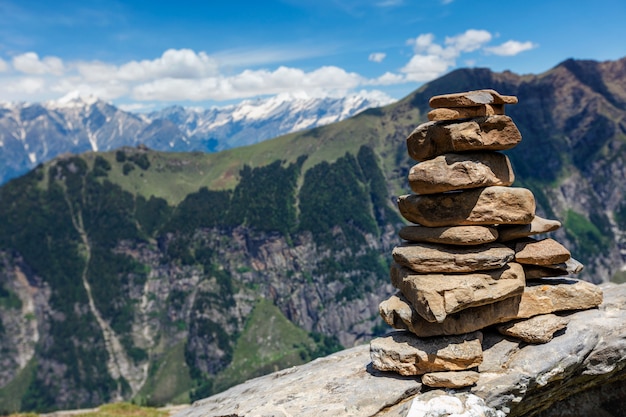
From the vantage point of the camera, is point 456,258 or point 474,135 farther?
point 474,135

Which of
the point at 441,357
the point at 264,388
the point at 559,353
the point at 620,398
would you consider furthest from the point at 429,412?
the point at 620,398

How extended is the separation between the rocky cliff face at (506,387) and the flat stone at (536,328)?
40 cm

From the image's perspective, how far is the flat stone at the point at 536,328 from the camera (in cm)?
2070

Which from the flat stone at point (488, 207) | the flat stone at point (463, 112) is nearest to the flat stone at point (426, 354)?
the flat stone at point (488, 207)

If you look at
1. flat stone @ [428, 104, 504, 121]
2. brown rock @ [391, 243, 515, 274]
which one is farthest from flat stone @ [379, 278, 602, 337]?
flat stone @ [428, 104, 504, 121]

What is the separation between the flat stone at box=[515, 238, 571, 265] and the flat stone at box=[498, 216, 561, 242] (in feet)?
1.87

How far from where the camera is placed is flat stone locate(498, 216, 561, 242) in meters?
22.0

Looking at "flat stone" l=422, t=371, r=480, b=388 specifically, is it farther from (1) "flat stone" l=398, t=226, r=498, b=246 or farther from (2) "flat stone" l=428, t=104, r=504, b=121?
(2) "flat stone" l=428, t=104, r=504, b=121

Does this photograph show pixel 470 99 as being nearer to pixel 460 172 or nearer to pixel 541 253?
pixel 460 172

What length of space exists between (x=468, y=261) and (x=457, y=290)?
A: 170cm

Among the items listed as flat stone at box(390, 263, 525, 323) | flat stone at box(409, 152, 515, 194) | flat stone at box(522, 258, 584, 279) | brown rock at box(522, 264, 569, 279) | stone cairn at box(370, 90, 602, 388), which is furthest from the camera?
brown rock at box(522, 264, 569, 279)

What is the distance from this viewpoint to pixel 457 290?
19422 mm

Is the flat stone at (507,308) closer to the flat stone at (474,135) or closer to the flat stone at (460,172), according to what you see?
the flat stone at (460,172)

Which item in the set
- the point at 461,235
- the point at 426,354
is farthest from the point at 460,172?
the point at 426,354
